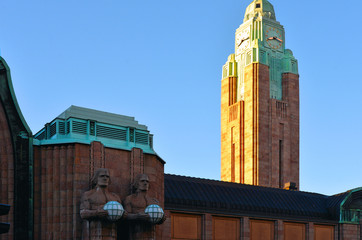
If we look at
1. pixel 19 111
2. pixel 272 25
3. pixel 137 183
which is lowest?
pixel 137 183

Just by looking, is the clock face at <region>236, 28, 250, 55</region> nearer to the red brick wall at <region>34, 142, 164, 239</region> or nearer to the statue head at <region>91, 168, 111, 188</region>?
the red brick wall at <region>34, 142, 164, 239</region>

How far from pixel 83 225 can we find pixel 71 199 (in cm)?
154

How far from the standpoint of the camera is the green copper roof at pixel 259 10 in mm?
103938

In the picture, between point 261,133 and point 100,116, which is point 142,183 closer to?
point 100,116

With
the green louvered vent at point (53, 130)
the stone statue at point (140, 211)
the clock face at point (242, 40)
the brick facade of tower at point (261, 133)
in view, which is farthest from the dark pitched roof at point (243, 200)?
the clock face at point (242, 40)

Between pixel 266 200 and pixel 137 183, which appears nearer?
pixel 137 183

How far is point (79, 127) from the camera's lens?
36.2 m

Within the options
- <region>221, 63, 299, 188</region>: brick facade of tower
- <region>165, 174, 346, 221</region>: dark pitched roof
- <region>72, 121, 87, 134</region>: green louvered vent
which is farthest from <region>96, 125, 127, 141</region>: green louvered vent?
<region>221, 63, 299, 188</region>: brick facade of tower

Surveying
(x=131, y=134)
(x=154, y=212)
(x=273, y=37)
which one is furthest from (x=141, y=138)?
(x=273, y=37)

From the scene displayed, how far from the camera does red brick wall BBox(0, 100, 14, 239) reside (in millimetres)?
33375

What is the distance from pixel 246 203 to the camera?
46594mm

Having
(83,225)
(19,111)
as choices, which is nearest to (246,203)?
(83,225)

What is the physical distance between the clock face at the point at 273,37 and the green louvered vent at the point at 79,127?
2703 inches

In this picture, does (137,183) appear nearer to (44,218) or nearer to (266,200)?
(44,218)
